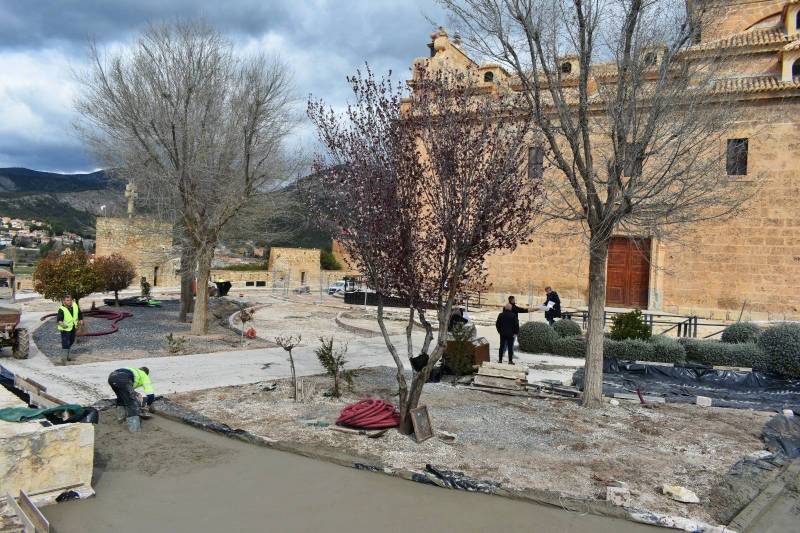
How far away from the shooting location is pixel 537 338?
14641 mm

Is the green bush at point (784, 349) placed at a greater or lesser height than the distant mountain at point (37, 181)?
→ lesser

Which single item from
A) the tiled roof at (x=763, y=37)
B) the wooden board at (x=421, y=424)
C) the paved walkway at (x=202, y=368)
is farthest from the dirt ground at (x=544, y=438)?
the tiled roof at (x=763, y=37)

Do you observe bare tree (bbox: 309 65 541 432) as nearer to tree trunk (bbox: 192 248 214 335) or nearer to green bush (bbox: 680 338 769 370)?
green bush (bbox: 680 338 769 370)

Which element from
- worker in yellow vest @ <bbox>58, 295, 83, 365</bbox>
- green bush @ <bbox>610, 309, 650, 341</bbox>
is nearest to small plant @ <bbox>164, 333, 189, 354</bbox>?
worker in yellow vest @ <bbox>58, 295, 83, 365</bbox>

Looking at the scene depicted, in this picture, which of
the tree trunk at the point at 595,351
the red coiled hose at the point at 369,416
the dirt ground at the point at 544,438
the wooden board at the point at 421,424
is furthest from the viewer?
the tree trunk at the point at 595,351

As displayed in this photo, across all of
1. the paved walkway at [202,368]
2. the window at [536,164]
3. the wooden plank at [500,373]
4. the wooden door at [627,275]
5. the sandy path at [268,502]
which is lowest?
the paved walkway at [202,368]

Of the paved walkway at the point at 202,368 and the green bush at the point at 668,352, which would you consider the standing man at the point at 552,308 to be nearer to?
the paved walkway at the point at 202,368

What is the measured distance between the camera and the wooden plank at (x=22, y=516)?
13.8ft

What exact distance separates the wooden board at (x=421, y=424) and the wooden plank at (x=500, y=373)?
303 centimetres

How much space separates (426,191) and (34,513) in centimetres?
474

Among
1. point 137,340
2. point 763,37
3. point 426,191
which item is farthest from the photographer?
point 763,37

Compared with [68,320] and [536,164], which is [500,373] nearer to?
[536,164]

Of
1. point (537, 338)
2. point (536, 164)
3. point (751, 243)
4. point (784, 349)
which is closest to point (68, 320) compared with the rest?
point (536, 164)

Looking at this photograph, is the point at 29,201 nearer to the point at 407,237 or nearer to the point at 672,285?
the point at 672,285
